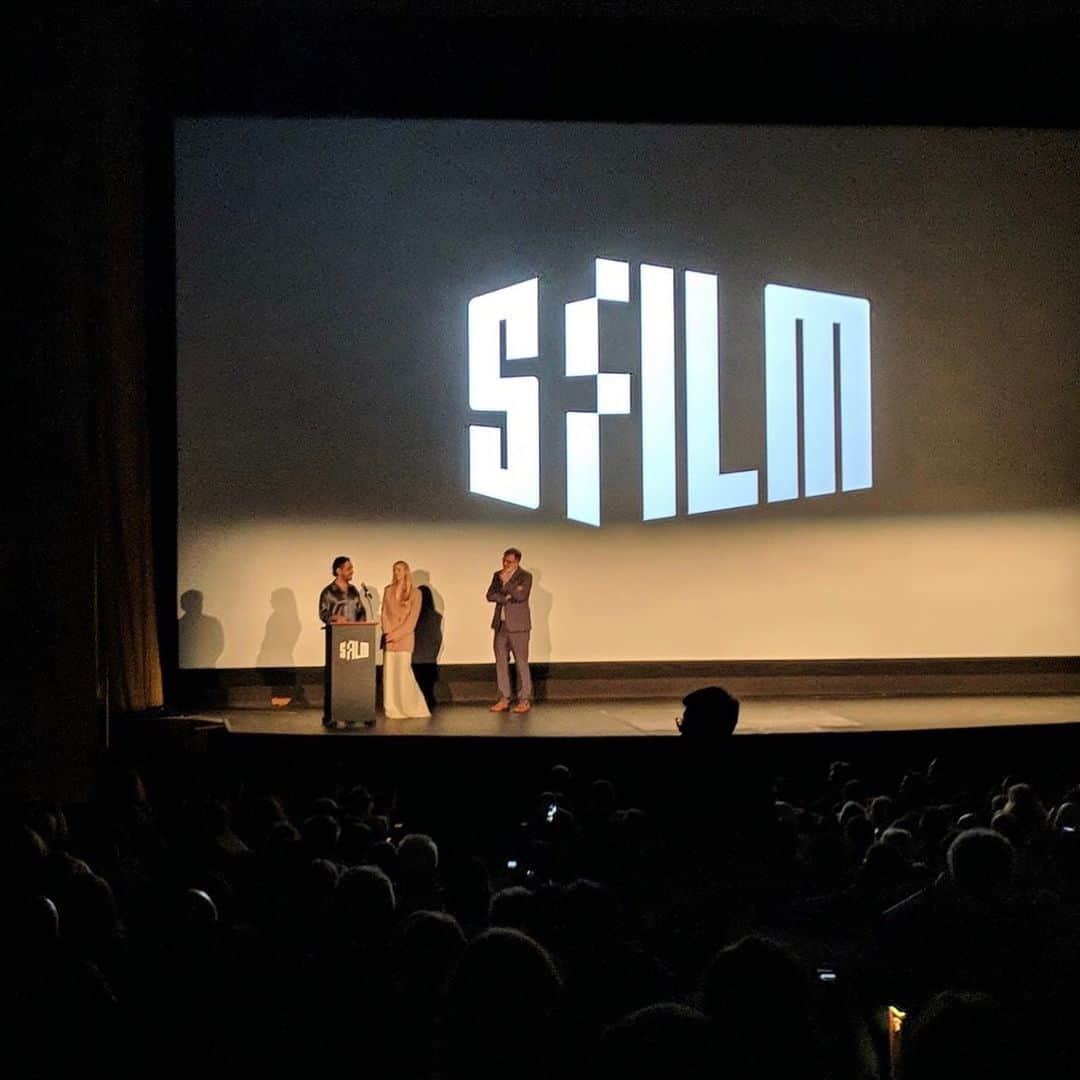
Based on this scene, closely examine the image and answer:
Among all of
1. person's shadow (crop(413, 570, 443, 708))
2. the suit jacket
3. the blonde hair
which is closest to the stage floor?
person's shadow (crop(413, 570, 443, 708))

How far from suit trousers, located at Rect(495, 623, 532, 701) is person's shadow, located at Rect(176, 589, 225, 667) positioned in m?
1.90

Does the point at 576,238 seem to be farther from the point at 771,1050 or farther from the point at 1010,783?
the point at 771,1050

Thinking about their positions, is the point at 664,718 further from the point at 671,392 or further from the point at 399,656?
the point at 671,392

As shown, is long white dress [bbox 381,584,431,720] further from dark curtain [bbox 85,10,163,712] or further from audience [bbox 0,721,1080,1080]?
audience [bbox 0,721,1080,1080]

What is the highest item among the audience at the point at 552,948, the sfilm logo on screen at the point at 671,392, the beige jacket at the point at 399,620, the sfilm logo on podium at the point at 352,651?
the sfilm logo on screen at the point at 671,392

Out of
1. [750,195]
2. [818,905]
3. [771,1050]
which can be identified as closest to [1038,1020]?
[771,1050]

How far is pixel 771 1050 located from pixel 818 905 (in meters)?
1.54

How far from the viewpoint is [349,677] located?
26.1 feet

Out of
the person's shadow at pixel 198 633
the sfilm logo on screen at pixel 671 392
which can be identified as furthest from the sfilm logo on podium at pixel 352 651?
the sfilm logo on screen at pixel 671 392

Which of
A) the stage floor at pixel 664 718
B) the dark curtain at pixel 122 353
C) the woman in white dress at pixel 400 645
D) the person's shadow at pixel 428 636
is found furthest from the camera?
the person's shadow at pixel 428 636

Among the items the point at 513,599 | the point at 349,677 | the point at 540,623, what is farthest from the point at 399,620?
the point at 540,623

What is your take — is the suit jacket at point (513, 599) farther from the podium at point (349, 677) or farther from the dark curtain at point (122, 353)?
the dark curtain at point (122, 353)

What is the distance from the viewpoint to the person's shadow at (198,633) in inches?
365

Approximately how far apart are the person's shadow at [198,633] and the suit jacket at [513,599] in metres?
1.89
